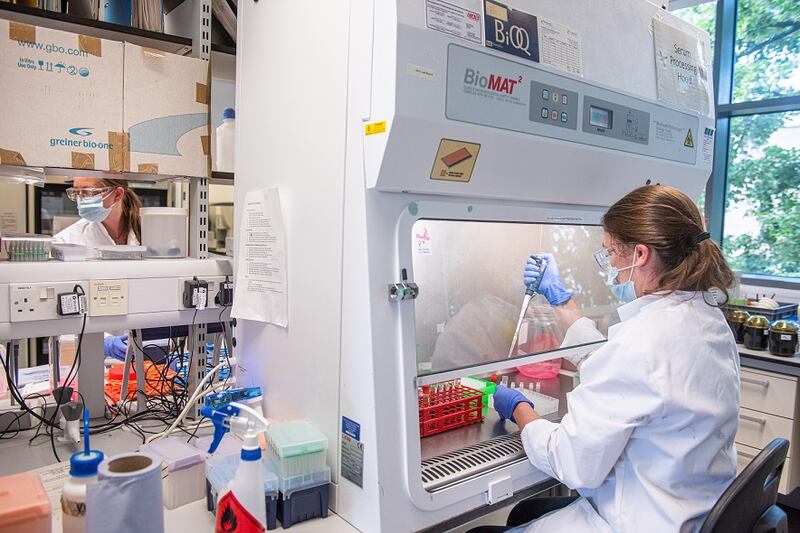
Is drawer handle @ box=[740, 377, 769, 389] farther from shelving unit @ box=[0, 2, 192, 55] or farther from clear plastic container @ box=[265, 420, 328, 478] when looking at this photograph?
shelving unit @ box=[0, 2, 192, 55]

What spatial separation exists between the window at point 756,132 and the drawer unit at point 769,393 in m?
1.14

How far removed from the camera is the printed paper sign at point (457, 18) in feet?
3.18

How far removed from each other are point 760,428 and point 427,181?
8.96ft

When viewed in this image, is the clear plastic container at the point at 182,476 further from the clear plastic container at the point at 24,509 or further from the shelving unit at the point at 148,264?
the shelving unit at the point at 148,264

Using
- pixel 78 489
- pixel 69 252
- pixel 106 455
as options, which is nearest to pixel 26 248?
pixel 69 252

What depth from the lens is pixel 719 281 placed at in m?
1.19

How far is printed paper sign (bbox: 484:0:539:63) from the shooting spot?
1.08m

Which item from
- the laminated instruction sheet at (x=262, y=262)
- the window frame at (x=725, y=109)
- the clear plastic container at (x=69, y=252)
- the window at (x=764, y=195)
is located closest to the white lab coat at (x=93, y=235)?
the clear plastic container at (x=69, y=252)

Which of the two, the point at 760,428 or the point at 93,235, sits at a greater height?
the point at 93,235

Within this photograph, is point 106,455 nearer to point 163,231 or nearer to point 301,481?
point 301,481

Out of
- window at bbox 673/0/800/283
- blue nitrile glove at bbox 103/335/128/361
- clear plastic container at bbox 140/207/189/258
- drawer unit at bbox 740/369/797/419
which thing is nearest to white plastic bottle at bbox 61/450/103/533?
clear plastic container at bbox 140/207/189/258

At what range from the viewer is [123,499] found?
78 cm

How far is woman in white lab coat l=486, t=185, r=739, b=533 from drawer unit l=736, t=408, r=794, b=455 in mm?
1958

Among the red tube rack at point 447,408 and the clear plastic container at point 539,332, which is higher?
the clear plastic container at point 539,332
